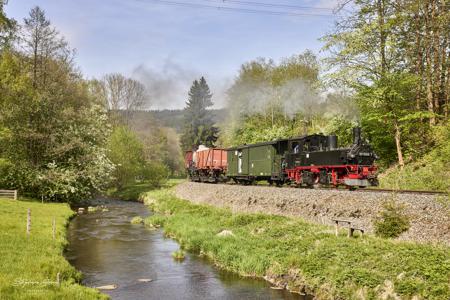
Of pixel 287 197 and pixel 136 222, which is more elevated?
pixel 287 197

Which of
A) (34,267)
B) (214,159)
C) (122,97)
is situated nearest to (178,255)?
(34,267)

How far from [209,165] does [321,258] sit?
107 feet

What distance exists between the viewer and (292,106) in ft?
188

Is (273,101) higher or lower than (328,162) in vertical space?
higher

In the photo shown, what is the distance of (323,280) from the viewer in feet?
47.5

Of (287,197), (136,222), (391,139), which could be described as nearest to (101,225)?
(136,222)

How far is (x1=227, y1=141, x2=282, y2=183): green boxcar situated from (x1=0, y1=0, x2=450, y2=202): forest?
16.2 feet

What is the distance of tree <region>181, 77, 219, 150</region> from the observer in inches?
3408

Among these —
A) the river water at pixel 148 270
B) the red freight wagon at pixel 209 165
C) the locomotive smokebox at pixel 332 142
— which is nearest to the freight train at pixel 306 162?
the locomotive smokebox at pixel 332 142

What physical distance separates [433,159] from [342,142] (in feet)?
44.8

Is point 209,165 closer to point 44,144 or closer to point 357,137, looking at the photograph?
point 44,144

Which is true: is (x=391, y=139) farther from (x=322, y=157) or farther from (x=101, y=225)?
(x=101, y=225)

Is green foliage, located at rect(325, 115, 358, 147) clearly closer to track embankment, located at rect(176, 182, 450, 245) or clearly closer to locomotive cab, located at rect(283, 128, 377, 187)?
locomotive cab, located at rect(283, 128, 377, 187)

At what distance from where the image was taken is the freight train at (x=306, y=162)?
2462cm
